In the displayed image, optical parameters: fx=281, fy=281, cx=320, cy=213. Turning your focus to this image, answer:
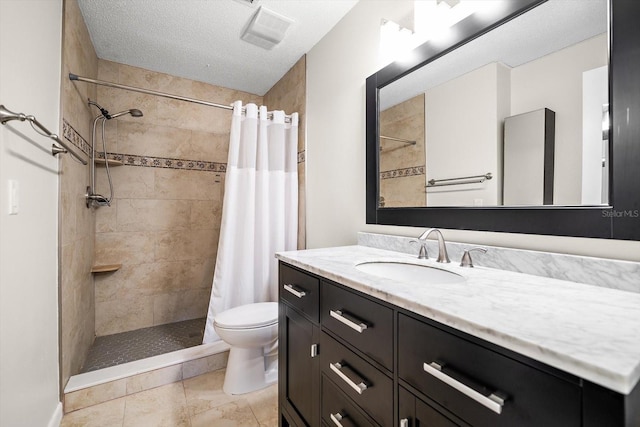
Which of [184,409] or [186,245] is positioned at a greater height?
[186,245]

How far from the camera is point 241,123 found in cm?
212

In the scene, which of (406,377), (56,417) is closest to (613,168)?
(406,377)

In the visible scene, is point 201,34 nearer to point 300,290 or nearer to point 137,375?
point 300,290

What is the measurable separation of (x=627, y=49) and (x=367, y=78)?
3.57 ft

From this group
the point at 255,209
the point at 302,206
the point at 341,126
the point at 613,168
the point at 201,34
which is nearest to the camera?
the point at 613,168

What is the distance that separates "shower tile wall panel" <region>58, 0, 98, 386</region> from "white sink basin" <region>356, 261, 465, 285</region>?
159 cm

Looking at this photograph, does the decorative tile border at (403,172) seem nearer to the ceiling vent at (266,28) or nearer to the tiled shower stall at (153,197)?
the tiled shower stall at (153,197)

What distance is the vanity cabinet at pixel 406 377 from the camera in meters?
0.43

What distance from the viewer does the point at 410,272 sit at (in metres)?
1.19

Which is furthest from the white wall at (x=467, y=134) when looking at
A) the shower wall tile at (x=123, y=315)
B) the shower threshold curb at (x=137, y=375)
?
the shower wall tile at (x=123, y=315)

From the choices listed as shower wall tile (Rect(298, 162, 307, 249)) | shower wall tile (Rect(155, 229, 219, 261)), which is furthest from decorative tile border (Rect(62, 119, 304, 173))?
shower wall tile (Rect(155, 229, 219, 261))

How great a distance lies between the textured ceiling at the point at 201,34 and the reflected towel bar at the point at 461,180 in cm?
126

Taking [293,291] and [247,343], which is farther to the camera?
[247,343]

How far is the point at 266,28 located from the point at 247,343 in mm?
2027
